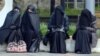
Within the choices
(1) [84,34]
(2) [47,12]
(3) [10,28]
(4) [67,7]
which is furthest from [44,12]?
(1) [84,34]

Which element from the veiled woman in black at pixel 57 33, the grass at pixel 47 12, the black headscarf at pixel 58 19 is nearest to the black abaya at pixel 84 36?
the veiled woman in black at pixel 57 33

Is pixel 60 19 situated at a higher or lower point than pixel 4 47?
higher

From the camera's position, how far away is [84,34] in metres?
11.7

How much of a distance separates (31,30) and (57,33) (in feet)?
2.35

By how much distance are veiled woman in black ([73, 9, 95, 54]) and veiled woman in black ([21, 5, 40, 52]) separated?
3.58 ft

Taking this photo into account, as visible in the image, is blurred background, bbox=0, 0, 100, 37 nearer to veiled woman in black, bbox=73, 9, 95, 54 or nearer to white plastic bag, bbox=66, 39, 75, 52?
white plastic bag, bbox=66, 39, 75, 52

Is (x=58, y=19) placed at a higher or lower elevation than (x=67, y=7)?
higher

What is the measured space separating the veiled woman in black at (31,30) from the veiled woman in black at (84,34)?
109 cm

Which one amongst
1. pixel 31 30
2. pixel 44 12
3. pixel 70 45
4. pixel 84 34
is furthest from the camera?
pixel 44 12

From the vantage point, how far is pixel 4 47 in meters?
11.9

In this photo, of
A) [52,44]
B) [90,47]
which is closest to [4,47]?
[52,44]

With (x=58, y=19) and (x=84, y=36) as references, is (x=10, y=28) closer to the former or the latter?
(x=58, y=19)

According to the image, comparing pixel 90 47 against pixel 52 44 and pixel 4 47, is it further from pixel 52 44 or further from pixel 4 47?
pixel 4 47

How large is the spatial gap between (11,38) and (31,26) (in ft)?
2.09
